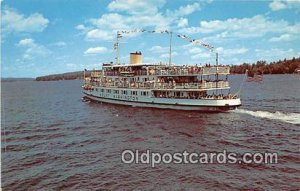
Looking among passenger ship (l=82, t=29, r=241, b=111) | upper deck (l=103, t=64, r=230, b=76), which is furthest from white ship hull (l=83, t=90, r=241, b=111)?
upper deck (l=103, t=64, r=230, b=76)

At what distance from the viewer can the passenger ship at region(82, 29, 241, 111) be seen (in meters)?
48.8

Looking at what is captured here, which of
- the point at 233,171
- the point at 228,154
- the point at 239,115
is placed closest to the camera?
the point at 233,171

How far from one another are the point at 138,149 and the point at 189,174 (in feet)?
26.7

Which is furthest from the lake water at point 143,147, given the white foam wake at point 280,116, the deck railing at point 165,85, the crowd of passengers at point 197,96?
the deck railing at point 165,85

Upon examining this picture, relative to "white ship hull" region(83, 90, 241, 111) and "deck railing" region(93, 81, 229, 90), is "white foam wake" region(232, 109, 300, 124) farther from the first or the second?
"deck railing" region(93, 81, 229, 90)

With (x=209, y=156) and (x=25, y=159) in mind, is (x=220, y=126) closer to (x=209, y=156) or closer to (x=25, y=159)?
(x=209, y=156)

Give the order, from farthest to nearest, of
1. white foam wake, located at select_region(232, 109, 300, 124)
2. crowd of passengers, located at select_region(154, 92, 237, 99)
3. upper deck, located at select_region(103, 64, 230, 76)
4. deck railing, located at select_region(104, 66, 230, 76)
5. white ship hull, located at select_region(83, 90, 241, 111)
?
upper deck, located at select_region(103, 64, 230, 76) → deck railing, located at select_region(104, 66, 230, 76) → crowd of passengers, located at select_region(154, 92, 237, 99) → white ship hull, located at select_region(83, 90, 241, 111) → white foam wake, located at select_region(232, 109, 300, 124)

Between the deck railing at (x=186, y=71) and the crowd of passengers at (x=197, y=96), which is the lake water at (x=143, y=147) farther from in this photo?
the deck railing at (x=186, y=71)

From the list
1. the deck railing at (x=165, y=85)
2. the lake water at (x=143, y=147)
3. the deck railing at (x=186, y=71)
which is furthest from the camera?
the deck railing at (x=165, y=85)

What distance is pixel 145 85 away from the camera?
56.8m

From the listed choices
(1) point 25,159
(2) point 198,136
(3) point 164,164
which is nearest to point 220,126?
(2) point 198,136

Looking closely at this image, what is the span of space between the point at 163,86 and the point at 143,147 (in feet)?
77.6

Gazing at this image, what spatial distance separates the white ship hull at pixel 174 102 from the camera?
156ft

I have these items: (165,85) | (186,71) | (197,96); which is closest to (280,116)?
(197,96)
